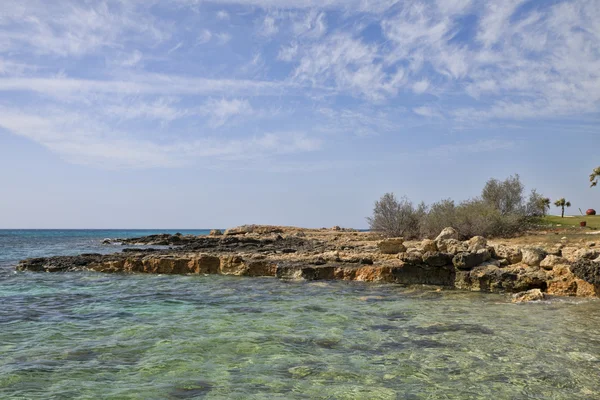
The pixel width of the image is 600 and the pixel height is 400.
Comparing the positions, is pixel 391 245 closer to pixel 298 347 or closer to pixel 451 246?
pixel 451 246

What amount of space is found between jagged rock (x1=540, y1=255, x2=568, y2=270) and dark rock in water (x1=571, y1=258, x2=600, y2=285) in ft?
3.29

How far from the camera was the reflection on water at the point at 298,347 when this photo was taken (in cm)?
552

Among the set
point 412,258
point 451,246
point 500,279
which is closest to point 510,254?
point 451,246

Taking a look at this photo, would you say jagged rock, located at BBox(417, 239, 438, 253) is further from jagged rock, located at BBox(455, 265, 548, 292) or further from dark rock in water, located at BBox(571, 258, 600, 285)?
dark rock in water, located at BBox(571, 258, 600, 285)

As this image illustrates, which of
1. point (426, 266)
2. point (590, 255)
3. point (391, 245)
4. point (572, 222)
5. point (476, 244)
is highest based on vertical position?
point (572, 222)

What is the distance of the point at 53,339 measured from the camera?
7.98m

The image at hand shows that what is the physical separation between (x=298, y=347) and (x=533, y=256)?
1008cm

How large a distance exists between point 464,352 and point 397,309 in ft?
12.2

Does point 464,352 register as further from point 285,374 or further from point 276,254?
point 276,254

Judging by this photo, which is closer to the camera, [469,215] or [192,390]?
[192,390]

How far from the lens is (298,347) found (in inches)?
290

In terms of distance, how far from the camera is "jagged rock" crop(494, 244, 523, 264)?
1503 centimetres

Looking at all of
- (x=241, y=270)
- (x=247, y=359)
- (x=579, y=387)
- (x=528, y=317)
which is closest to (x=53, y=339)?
(x=247, y=359)

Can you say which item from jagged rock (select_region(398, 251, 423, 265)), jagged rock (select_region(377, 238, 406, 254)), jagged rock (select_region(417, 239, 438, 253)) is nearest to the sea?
jagged rock (select_region(398, 251, 423, 265))
